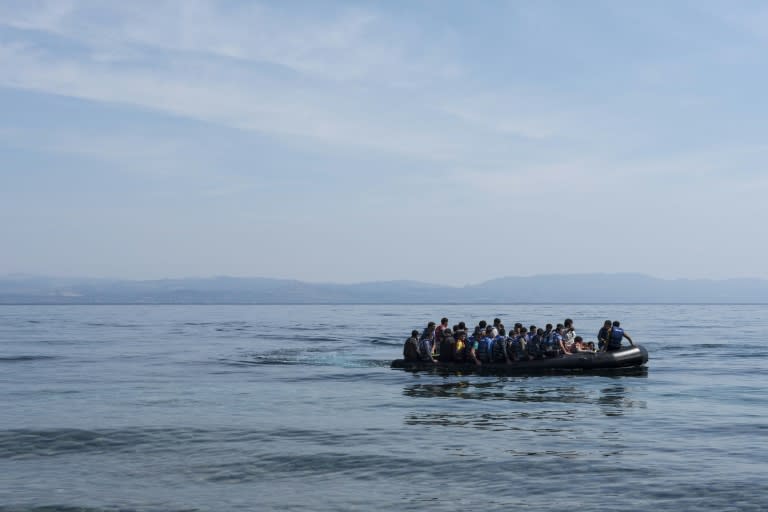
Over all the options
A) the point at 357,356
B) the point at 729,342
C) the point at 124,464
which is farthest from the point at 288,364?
the point at 729,342

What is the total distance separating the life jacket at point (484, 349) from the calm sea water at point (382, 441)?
1431 mm

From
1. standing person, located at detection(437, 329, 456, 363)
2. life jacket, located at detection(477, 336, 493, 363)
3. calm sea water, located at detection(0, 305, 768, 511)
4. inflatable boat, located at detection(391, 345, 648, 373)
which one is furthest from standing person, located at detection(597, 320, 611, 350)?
standing person, located at detection(437, 329, 456, 363)

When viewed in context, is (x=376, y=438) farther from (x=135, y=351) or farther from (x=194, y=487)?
(x=135, y=351)

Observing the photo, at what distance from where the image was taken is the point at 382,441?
1777 cm

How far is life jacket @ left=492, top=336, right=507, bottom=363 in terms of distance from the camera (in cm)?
3069

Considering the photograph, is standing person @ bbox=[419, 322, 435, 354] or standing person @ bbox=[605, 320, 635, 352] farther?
standing person @ bbox=[419, 322, 435, 354]

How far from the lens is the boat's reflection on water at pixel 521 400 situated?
20.2 meters

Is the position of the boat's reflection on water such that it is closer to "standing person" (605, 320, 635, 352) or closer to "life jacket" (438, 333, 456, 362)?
"standing person" (605, 320, 635, 352)

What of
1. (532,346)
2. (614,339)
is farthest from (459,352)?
(614,339)

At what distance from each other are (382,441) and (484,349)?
539 inches

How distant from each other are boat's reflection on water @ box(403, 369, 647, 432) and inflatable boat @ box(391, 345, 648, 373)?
0.53 meters

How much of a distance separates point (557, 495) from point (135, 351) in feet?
123

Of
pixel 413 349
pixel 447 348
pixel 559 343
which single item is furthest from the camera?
pixel 413 349

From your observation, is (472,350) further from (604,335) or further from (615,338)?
(615,338)
